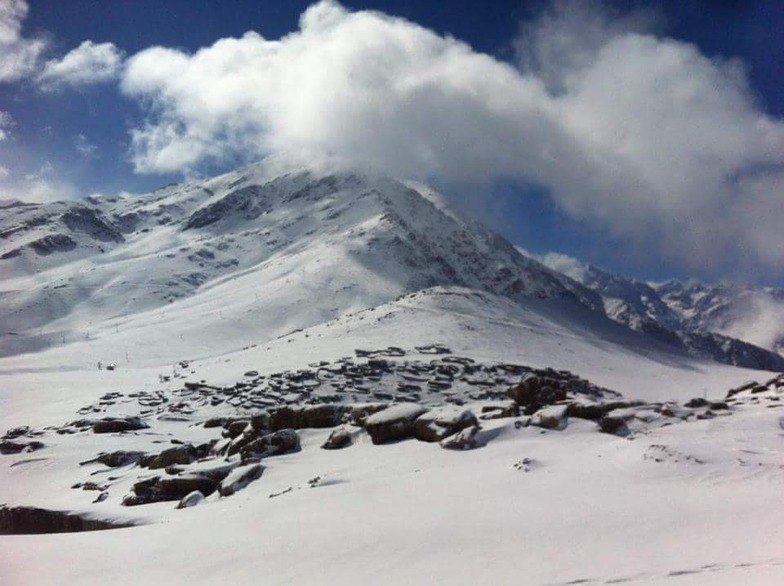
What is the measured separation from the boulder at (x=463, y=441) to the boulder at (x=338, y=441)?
428 centimetres

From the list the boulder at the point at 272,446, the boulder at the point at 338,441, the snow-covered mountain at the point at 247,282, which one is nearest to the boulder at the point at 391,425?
the boulder at the point at 338,441

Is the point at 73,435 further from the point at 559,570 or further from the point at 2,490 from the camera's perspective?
the point at 559,570

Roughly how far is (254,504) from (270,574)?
5.43 m

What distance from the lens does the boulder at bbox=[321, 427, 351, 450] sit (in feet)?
68.0

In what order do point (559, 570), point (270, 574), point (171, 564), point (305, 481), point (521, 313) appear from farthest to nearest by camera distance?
point (521, 313) → point (305, 481) → point (171, 564) → point (270, 574) → point (559, 570)

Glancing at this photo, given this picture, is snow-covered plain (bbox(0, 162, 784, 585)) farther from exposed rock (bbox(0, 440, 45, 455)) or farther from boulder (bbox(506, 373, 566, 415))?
boulder (bbox(506, 373, 566, 415))

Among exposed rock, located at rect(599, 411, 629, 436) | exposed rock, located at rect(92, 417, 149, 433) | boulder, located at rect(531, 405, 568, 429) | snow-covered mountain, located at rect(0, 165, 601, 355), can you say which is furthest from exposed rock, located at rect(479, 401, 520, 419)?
snow-covered mountain, located at rect(0, 165, 601, 355)

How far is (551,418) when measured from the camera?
18.9 metres

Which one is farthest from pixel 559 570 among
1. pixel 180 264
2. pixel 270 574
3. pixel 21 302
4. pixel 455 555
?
pixel 180 264

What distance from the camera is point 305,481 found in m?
16.2

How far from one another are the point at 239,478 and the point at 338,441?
4.46 meters

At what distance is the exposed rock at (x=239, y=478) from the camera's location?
656 inches

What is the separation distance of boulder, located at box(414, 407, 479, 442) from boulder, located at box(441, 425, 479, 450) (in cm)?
71

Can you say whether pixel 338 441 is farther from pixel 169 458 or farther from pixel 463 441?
pixel 169 458
